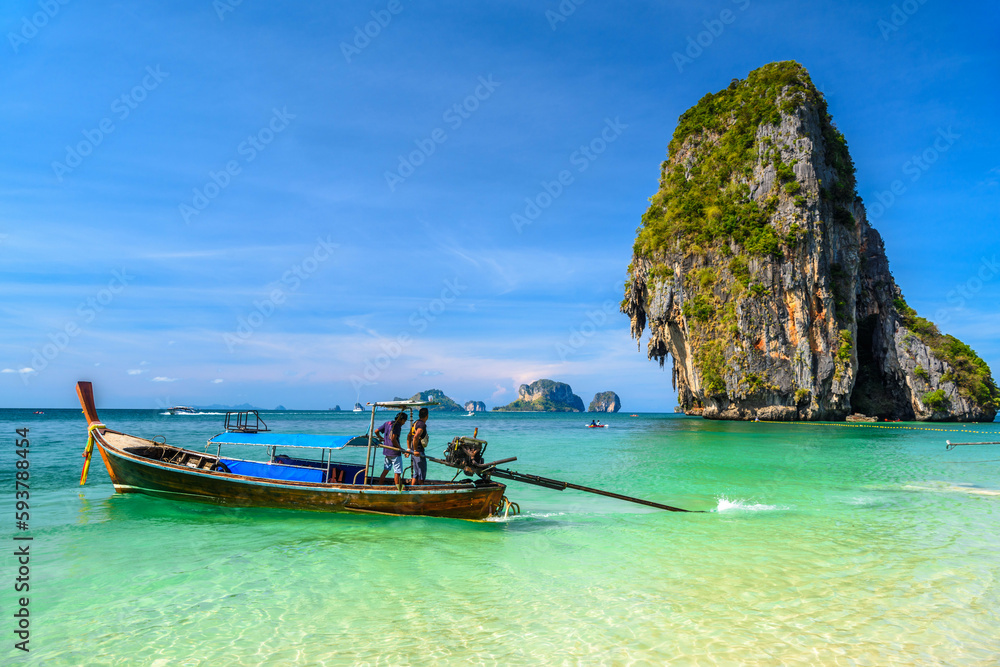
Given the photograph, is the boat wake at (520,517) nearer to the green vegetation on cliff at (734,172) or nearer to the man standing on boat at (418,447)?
the man standing on boat at (418,447)

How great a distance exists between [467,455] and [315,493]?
329cm

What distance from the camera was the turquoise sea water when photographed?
5.27 metres

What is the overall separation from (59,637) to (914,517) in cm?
1457

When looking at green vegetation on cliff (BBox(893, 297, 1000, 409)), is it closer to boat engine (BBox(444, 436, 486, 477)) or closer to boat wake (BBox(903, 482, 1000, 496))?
boat wake (BBox(903, 482, 1000, 496))

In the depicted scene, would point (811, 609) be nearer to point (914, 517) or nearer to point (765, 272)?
point (914, 517)

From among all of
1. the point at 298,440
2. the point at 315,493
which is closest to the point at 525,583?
the point at 315,493

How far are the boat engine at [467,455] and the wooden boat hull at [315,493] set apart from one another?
393 mm

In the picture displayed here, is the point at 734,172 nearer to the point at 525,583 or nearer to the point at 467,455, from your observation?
the point at 467,455

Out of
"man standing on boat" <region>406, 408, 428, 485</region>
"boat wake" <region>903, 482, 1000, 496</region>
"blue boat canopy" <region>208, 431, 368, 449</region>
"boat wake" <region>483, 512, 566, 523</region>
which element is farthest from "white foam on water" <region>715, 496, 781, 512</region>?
Answer: "blue boat canopy" <region>208, 431, 368, 449</region>

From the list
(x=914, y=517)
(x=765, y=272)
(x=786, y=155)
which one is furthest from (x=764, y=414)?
(x=914, y=517)

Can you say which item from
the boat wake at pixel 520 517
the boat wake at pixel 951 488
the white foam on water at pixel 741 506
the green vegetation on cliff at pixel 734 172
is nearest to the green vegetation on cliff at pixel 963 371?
the green vegetation on cliff at pixel 734 172

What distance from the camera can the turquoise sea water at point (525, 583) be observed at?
5.27 m

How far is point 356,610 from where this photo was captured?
6.20m

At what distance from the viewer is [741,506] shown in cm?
1271
